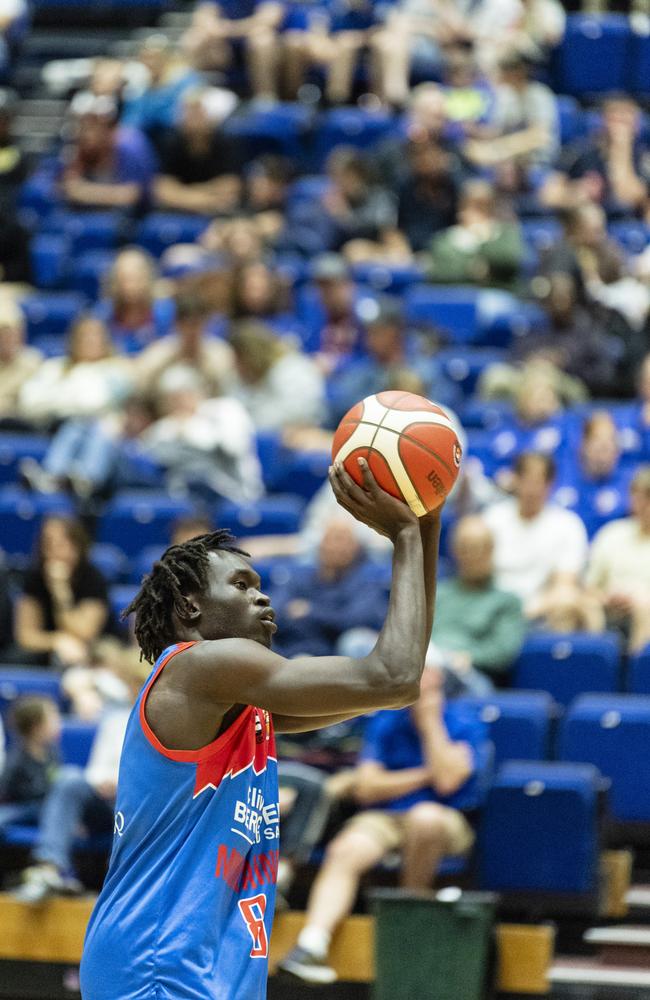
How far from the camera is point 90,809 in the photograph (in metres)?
5.96

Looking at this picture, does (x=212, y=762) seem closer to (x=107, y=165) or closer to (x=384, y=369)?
(x=384, y=369)

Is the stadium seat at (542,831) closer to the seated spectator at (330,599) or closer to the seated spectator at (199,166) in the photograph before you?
the seated spectator at (330,599)

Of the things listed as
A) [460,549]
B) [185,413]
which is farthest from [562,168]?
[460,549]

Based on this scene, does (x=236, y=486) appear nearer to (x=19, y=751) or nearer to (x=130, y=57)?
(x=19, y=751)

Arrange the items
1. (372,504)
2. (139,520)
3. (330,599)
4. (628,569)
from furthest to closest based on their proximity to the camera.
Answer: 1. (139,520)
2. (628,569)
3. (330,599)
4. (372,504)

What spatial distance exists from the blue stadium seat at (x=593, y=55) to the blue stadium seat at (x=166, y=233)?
8.56 ft

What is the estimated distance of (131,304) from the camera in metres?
9.19

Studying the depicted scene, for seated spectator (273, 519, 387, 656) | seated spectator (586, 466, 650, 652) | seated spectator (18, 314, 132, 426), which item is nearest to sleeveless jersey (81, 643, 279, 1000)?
seated spectator (273, 519, 387, 656)

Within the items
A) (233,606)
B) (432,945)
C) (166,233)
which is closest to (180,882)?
(233,606)

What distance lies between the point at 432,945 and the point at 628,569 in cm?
204

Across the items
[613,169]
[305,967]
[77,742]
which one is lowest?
[305,967]

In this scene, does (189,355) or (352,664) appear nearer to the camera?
(352,664)

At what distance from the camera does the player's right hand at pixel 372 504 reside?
2.74 meters

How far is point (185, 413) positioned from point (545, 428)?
1627 millimetres
